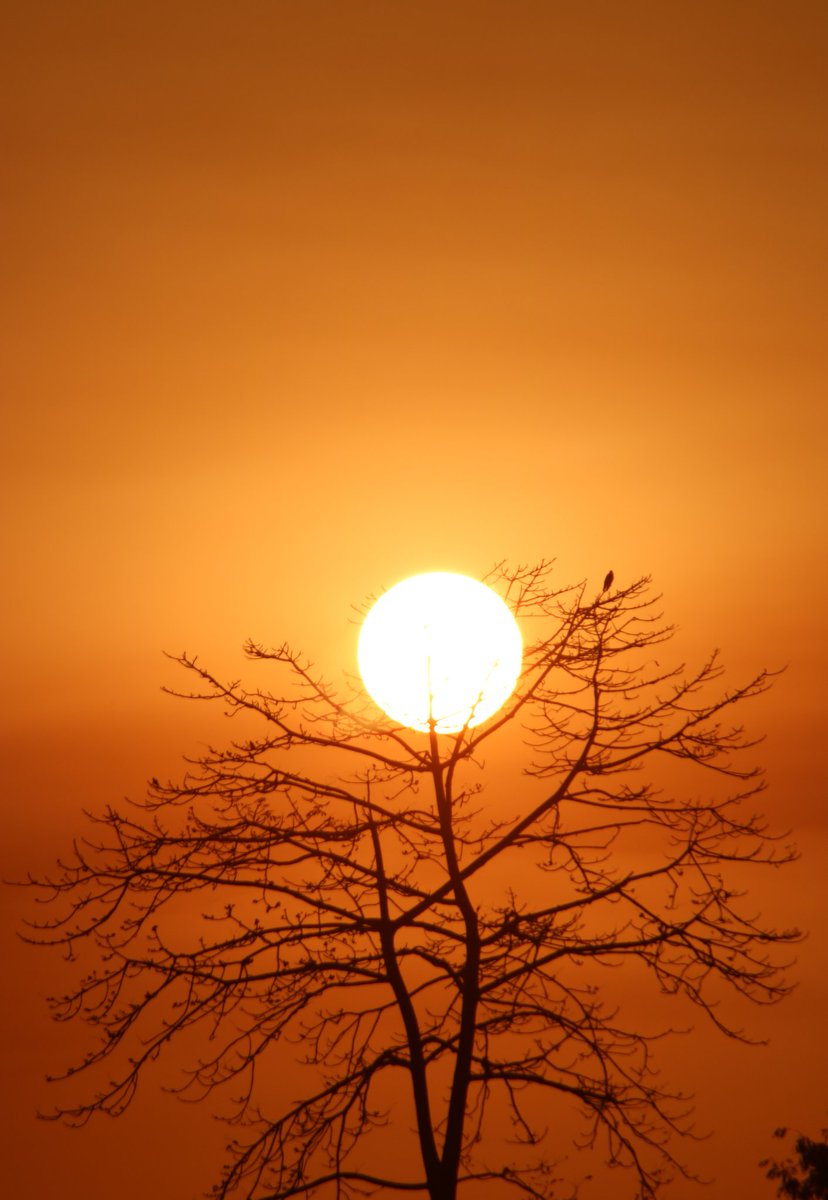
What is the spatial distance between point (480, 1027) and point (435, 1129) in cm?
83

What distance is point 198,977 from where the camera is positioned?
388 inches

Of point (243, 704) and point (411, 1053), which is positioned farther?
point (243, 704)

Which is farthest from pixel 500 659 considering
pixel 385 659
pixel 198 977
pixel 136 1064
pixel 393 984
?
pixel 136 1064

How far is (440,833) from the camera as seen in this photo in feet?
33.7

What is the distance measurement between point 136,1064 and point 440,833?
8.58 ft

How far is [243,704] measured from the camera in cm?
1052

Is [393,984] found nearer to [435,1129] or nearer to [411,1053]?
[411,1053]

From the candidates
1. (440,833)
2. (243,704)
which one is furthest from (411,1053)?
(243,704)

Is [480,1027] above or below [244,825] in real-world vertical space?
below

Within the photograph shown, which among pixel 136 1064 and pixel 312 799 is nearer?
pixel 136 1064

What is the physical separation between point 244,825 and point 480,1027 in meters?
2.21

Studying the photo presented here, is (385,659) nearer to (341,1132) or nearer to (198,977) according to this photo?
(198,977)

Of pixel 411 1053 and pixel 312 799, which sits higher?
pixel 312 799

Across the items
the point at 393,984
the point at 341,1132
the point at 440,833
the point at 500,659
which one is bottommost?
the point at 341,1132
